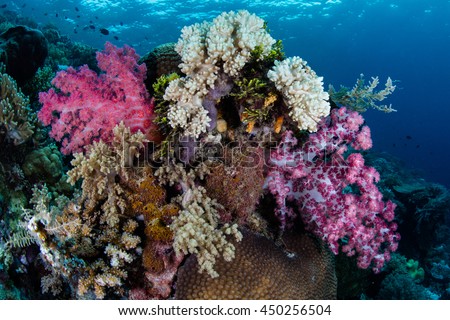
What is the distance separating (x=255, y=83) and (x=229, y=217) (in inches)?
67.1

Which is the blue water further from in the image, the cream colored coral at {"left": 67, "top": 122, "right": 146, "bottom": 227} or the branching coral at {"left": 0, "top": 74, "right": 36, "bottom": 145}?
the branching coral at {"left": 0, "top": 74, "right": 36, "bottom": 145}

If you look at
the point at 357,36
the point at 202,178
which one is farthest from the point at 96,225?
the point at 357,36

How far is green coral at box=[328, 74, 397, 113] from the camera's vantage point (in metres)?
4.30

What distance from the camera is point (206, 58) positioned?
3254 mm

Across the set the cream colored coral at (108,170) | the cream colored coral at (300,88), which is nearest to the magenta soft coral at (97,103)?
the cream colored coral at (108,170)

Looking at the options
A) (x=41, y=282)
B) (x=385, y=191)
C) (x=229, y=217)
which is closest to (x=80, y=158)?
(x=41, y=282)

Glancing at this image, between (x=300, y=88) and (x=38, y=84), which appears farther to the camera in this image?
(x=38, y=84)

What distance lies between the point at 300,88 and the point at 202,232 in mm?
1955

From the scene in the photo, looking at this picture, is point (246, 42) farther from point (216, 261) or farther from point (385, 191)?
point (385, 191)

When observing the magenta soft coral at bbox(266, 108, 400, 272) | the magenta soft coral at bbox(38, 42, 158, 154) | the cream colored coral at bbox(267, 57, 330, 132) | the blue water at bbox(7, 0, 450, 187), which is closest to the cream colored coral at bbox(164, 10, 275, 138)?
the cream colored coral at bbox(267, 57, 330, 132)

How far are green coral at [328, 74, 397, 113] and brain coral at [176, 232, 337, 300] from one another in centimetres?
235

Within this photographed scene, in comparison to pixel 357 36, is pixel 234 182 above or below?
above

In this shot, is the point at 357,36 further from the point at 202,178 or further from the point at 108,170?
the point at 108,170
